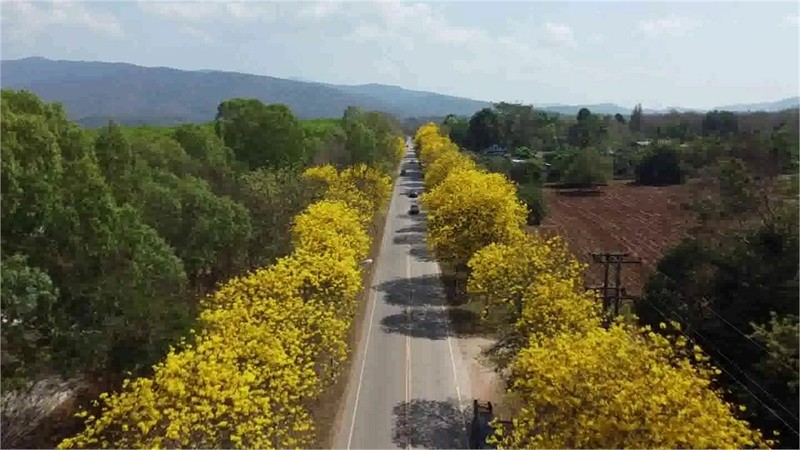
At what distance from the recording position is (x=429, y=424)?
19422 millimetres

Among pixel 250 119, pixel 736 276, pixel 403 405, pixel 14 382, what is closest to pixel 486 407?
pixel 403 405

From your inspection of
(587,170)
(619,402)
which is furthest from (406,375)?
(587,170)

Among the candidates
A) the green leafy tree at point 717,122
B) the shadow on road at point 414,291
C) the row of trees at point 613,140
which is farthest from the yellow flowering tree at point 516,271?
the green leafy tree at point 717,122

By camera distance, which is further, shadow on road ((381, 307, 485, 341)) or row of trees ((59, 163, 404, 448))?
shadow on road ((381, 307, 485, 341))

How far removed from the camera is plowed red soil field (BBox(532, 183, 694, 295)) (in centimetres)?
4215

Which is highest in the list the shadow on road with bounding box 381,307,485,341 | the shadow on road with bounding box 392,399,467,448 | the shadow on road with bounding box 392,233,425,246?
the shadow on road with bounding box 392,233,425,246

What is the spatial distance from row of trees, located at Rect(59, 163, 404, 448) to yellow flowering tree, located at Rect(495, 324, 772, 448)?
447cm

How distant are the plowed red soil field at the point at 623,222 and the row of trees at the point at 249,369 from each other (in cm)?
1798

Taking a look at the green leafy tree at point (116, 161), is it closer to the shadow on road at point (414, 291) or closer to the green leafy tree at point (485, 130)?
the shadow on road at point (414, 291)

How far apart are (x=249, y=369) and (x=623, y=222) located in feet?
170

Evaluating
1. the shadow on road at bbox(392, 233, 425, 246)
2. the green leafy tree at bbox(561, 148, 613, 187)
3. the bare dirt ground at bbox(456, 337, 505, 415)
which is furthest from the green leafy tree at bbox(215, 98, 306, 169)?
the green leafy tree at bbox(561, 148, 613, 187)

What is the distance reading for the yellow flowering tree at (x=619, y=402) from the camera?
33.6ft

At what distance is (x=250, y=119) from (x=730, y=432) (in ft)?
117

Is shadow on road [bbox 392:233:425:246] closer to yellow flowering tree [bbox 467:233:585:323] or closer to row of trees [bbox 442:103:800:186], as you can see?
row of trees [bbox 442:103:800:186]
